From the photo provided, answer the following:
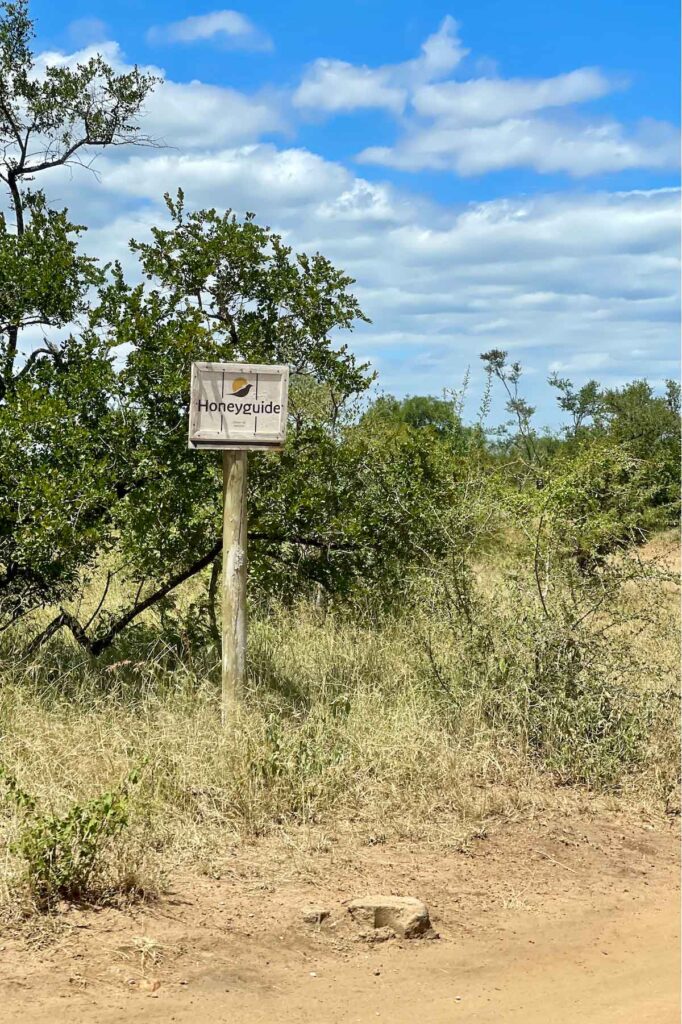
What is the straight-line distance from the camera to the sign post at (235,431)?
19.8 ft

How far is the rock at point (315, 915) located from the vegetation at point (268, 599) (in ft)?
2.19

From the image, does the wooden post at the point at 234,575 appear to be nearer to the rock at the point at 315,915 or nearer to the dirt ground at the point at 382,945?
the dirt ground at the point at 382,945

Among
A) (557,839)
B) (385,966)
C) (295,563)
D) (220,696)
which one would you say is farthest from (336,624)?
(385,966)

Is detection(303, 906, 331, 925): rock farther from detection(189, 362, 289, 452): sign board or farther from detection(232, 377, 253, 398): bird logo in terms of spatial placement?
detection(232, 377, 253, 398): bird logo

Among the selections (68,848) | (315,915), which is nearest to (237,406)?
(68,848)

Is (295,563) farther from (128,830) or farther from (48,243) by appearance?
(128,830)

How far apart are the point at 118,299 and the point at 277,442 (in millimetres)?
1987

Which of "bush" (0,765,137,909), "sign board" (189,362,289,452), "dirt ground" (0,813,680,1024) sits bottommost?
"dirt ground" (0,813,680,1024)

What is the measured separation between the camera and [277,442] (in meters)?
6.07

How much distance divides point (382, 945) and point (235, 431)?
115 inches

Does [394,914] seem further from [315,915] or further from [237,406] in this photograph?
[237,406]

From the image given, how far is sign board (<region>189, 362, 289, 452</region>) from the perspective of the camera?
603 cm

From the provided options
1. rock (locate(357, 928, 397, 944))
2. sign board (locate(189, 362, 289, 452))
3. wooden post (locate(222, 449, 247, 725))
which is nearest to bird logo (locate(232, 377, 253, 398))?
sign board (locate(189, 362, 289, 452))

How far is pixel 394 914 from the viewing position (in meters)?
4.28
